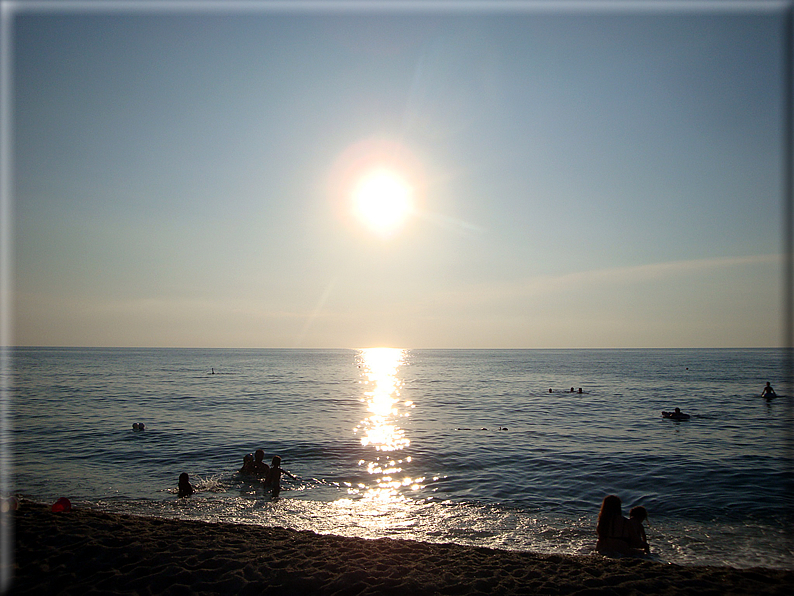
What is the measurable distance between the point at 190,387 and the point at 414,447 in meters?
43.0

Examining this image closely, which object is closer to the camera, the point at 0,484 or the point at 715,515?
the point at 715,515

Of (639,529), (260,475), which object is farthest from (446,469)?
(639,529)

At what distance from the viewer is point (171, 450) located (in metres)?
22.6

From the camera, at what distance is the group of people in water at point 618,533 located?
35.0 ft

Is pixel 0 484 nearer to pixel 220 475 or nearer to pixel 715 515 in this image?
pixel 220 475

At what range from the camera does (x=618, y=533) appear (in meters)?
10.8

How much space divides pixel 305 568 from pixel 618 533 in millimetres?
7106

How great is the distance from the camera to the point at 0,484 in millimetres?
16578

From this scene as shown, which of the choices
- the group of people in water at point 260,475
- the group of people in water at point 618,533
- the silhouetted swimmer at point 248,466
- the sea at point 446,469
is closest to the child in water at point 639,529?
the group of people in water at point 618,533

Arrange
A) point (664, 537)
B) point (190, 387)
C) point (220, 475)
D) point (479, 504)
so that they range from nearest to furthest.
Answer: point (664, 537)
point (479, 504)
point (220, 475)
point (190, 387)

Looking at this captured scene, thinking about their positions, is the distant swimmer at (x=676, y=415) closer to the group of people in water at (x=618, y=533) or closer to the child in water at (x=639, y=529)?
the child in water at (x=639, y=529)

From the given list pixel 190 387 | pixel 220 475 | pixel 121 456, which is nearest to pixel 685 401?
pixel 220 475

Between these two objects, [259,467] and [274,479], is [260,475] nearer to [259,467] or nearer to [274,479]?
[259,467]

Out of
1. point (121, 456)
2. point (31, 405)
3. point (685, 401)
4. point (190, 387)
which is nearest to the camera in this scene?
point (121, 456)
